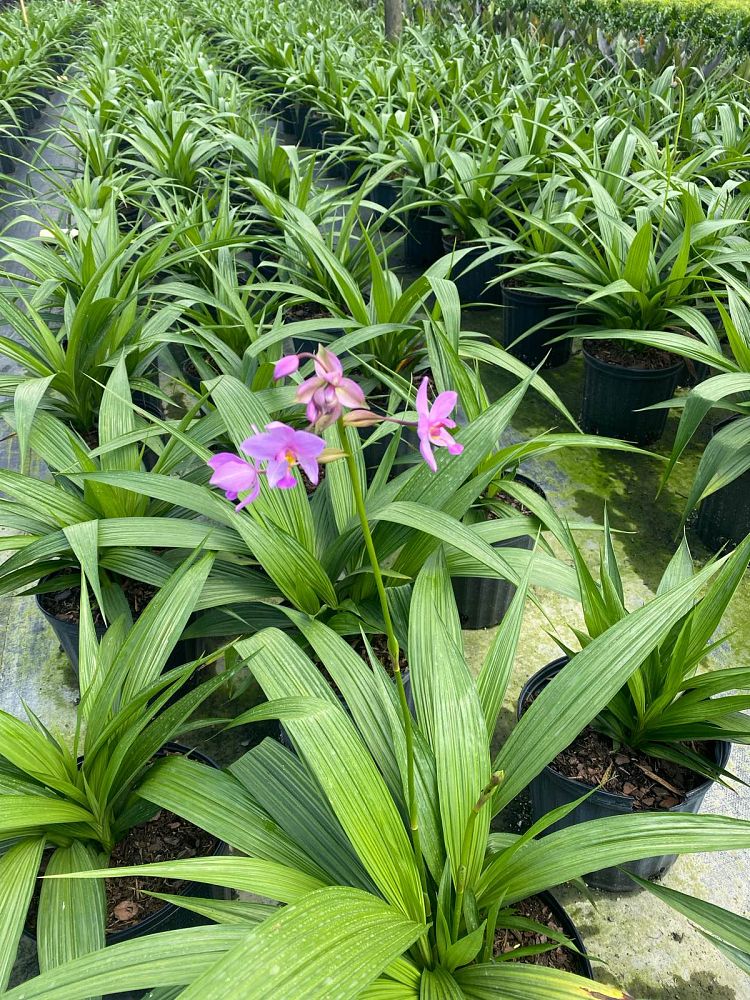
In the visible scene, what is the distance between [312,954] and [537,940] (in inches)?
18.7

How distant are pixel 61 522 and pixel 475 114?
279 centimetres

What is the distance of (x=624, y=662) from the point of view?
3.01 ft

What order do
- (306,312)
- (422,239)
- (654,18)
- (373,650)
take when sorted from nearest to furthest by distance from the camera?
(373,650) → (306,312) → (422,239) → (654,18)

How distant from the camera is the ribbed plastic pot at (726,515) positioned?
1.72 m

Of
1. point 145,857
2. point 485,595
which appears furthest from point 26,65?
point 145,857

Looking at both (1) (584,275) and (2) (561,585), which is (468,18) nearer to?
(1) (584,275)

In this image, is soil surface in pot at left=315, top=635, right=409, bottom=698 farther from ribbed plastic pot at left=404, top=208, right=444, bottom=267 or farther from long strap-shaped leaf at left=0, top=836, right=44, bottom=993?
ribbed plastic pot at left=404, top=208, right=444, bottom=267

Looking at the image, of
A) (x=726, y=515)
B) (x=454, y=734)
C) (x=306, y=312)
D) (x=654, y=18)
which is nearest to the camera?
(x=454, y=734)

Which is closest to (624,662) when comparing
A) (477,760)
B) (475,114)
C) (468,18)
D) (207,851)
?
(477,760)

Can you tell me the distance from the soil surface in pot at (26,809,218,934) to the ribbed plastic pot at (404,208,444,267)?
9.03 ft

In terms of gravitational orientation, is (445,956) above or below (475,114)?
below

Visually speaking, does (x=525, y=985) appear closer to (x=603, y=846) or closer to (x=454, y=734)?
(x=603, y=846)

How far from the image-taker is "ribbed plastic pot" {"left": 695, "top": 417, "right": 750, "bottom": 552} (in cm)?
172

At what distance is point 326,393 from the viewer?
19.2 inches
